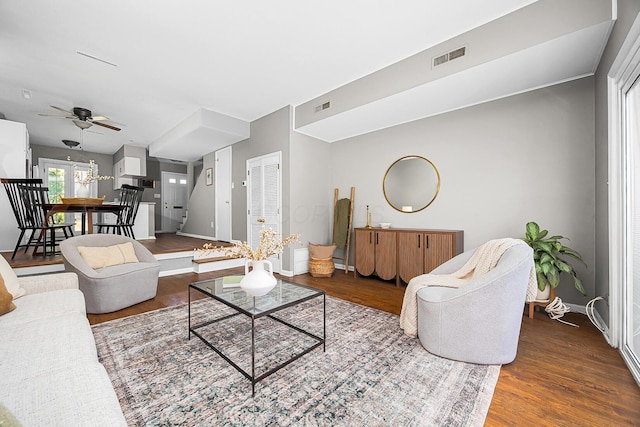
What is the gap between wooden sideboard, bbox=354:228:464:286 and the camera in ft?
11.1

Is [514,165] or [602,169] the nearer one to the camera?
[602,169]

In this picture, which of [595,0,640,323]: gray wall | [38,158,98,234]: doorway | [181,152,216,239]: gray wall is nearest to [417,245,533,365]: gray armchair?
[595,0,640,323]: gray wall

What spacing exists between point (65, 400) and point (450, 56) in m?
3.57

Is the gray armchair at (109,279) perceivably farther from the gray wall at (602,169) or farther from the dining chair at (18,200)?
the gray wall at (602,169)

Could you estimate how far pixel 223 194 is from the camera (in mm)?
6199

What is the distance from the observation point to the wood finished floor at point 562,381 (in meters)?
1.39

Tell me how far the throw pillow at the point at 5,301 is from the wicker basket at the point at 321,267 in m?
3.25

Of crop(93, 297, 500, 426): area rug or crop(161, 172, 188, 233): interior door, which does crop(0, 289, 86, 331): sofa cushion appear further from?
crop(161, 172, 188, 233): interior door

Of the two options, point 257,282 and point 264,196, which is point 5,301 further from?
point 264,196

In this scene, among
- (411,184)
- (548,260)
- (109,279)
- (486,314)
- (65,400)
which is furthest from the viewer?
(411,184)

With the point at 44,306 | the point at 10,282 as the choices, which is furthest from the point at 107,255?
the point at 44,306

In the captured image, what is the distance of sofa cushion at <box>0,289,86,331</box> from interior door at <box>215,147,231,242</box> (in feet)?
13.2

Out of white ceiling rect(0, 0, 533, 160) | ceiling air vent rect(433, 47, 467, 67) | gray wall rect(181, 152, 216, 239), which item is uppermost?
white ceiling rect(0, 0, 533, 160)

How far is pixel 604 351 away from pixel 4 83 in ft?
24.1
